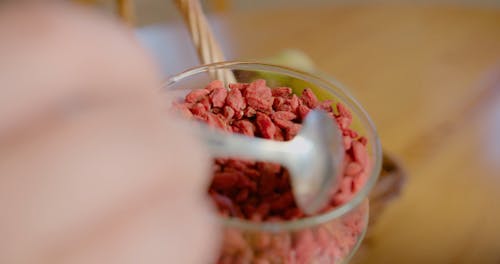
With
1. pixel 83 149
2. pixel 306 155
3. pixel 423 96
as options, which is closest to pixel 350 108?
pixel 306 155

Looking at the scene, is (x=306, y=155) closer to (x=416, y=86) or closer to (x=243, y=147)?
(x=243, y=147)

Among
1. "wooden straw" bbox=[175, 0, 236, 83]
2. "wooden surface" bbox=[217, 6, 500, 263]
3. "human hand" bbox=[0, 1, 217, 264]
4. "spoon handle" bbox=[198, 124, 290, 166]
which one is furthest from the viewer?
"wooden surface" bbox=[217, 6, 500, 263]

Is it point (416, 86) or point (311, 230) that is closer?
point (311, 230)

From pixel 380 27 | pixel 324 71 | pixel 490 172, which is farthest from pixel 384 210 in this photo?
pixel 380 27

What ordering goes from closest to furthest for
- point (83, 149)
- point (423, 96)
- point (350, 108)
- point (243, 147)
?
point (83, 149), point (243, 147), point (350, 108), point (423, 96)

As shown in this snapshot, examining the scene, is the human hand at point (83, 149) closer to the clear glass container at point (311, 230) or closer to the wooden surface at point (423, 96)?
the clear glass container at point (311, 230)

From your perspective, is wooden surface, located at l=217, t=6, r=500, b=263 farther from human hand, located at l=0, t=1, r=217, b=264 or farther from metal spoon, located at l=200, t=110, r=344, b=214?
human hand, located at l=0, t=1, r=217, b=264

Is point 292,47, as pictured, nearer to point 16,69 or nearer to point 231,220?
point 231,220

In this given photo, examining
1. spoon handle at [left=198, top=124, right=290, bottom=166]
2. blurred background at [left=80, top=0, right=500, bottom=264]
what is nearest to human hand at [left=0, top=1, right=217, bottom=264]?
spoon handle at [left=198, top=124, right=290, bottom=166]
